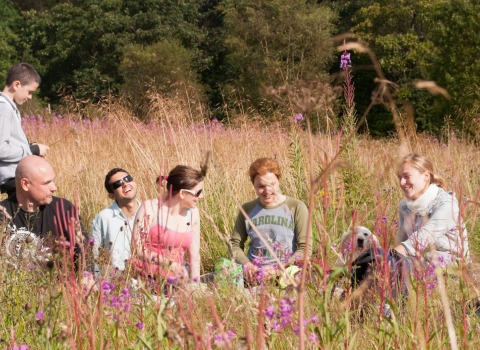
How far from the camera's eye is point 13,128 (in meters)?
3.99

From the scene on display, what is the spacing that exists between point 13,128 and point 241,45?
2098 centimetres

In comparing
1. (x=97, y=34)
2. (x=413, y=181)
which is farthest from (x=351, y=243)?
(x=97, y=34)

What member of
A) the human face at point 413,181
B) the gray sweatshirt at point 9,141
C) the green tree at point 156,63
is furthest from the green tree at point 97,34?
the human face at point 413,181

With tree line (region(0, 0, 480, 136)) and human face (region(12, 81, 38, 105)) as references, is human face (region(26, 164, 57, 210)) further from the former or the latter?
Result: tree line (region(0, 0, 480, 136))

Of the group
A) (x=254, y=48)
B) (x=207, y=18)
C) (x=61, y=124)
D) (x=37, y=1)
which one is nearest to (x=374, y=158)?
(x=61, y=124)

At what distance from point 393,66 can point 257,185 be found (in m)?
22.8

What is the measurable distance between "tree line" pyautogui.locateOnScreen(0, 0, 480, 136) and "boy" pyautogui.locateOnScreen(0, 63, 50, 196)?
46.0ft

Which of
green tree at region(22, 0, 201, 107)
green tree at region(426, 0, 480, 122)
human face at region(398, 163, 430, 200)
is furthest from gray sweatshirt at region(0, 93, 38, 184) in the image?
green tree at region(22, 0, 201, 107)

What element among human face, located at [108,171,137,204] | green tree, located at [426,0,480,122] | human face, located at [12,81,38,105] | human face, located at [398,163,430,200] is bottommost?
human face, located at [108,171,137,204]

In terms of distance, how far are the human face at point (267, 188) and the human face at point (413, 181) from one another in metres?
0.81

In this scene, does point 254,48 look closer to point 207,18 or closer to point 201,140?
point 207,18

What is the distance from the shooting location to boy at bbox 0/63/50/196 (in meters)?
3.92

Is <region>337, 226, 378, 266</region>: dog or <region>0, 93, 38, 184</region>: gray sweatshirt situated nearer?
<region>337, 226, 378, 266</region>: dog

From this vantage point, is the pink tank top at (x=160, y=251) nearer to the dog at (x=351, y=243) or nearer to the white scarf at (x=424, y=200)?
the dog at (x=351, y=243)
